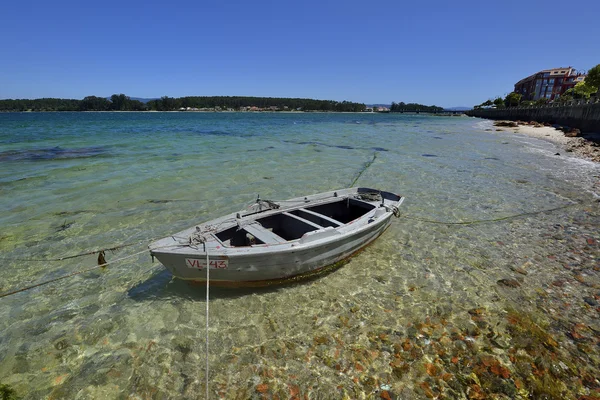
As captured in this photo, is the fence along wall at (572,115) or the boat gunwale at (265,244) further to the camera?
the fence along wall at (572,115)

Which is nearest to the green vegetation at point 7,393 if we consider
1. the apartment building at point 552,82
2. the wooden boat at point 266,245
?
the wooden boat at point 266,245

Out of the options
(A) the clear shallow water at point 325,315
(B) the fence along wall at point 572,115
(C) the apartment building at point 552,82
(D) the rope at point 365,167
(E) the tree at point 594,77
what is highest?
(C) the apartment building at point 552,82

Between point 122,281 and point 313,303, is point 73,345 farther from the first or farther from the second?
point 313,303

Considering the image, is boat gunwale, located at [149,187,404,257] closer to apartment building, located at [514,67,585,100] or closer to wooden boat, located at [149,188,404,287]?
wooden boat, located at [149,188,404,287]

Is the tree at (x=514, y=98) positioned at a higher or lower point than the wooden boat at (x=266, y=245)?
higher

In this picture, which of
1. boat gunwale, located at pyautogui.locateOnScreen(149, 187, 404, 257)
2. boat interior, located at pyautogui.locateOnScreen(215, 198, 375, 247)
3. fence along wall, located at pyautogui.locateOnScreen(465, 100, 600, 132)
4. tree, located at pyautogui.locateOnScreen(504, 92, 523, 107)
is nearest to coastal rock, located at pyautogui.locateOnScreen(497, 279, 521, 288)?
boat gunwale, located at pyautogui.locateOnScreen(149, 187, 404, 257)

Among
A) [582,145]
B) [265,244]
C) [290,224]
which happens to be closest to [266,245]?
[265,244]

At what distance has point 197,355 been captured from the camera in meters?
5.51

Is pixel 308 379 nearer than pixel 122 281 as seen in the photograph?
Yes

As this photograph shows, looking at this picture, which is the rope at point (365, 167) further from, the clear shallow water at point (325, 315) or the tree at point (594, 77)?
the tree at point (594, 77)

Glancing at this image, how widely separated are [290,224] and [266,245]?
2.39 m

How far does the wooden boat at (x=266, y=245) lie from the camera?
616cm

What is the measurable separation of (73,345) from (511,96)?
170809 millimetres

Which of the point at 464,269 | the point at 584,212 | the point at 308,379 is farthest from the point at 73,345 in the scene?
the point at 584,212
